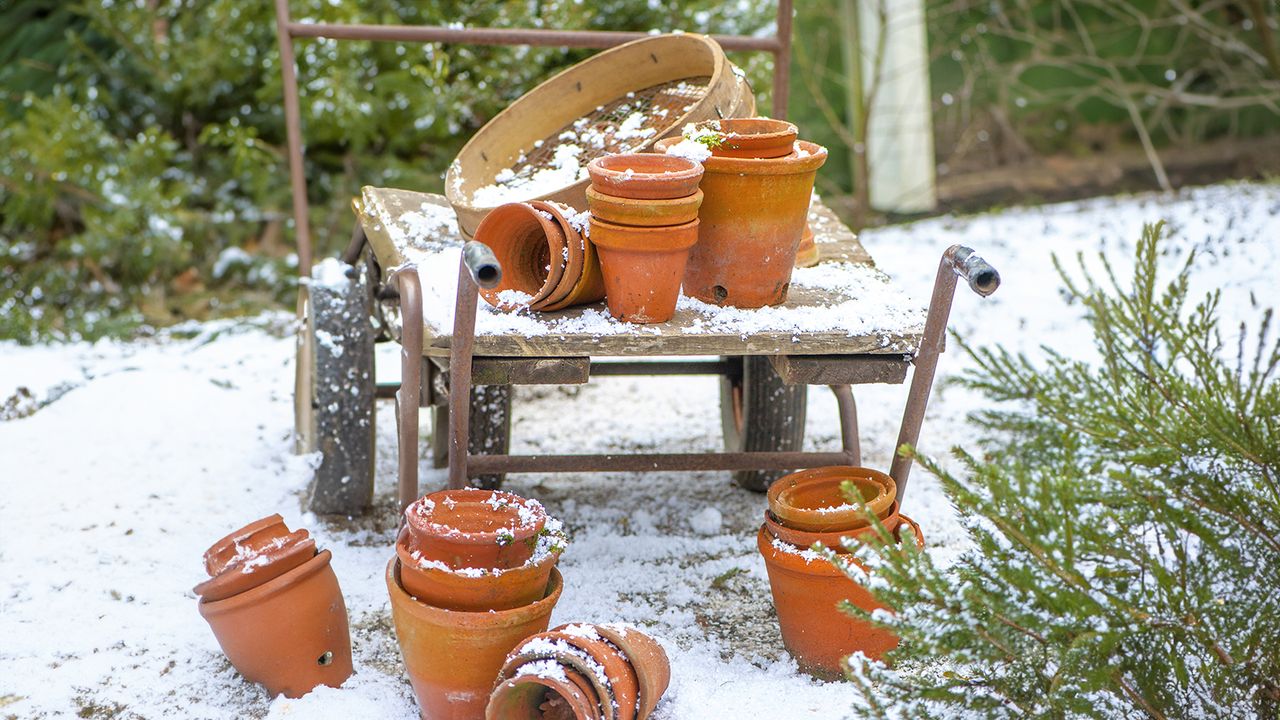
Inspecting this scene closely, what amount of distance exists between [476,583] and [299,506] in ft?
4.19

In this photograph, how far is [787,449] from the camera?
3.16 m

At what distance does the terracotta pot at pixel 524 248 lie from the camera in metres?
2.21

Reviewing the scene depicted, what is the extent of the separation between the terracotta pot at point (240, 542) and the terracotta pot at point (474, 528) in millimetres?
286

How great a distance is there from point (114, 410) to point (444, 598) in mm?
2110

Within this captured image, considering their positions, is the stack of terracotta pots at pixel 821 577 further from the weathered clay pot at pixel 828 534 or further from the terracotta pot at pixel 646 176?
the terracotta pot at pixel 646 176

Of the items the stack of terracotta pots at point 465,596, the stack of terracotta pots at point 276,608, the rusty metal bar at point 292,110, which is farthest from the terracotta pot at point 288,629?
the rusty metal bar at point 292,110

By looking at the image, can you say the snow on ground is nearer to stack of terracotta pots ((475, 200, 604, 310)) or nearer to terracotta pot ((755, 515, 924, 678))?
terracotta pot ((755, 515, 924, 678))

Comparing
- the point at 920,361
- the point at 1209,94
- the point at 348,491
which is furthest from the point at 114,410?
the point at 1209,94

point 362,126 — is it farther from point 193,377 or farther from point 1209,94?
point 1209,94

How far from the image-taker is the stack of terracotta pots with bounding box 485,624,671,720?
181cm

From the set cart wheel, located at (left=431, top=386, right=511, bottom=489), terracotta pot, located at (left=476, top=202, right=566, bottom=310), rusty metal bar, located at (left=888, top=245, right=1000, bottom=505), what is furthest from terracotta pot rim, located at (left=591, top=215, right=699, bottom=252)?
cart wheel, located at (left=431, top=386, right=511, bottom=489)

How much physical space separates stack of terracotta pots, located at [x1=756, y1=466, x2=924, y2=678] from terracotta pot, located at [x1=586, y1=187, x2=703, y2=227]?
1.85ft

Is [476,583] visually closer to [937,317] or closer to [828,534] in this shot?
[828,534]

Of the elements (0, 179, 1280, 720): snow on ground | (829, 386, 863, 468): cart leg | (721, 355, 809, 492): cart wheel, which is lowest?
(0, 179, 1280, 720): snow on ground
